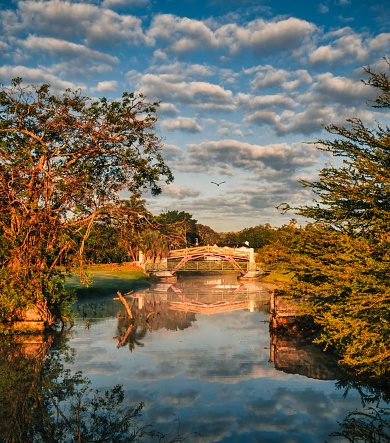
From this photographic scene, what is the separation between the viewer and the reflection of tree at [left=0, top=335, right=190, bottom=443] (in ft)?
37.9

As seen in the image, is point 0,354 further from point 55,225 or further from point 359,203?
point 359,203

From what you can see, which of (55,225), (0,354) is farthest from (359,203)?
(0,354)

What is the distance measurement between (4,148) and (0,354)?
477 inches

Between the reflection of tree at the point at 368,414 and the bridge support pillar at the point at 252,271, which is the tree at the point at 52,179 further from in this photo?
the bridge support pillar at the point at 252,271

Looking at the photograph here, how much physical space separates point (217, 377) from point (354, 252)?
8.84m

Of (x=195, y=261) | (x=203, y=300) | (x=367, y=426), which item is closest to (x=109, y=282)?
(x=203, y=300)

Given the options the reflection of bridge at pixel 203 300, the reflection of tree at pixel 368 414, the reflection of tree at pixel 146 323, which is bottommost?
the reflection of bridge at pixel 203 300

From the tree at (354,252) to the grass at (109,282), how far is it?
24415 mm

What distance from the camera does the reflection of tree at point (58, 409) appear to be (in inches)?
455

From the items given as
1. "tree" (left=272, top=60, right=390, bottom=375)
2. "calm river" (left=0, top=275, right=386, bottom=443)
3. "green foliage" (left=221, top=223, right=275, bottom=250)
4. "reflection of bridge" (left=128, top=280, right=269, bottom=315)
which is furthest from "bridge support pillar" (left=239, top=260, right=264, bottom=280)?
"tree" (left=272, top=60, right=390, bottom=375)

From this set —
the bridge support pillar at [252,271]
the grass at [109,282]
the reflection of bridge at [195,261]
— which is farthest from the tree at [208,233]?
the grass at [109,282]

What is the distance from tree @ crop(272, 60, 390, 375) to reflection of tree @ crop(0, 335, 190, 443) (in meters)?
6.78

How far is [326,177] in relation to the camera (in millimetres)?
16078

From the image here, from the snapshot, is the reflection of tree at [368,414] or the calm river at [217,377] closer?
the reflection of tree at [368,414]
